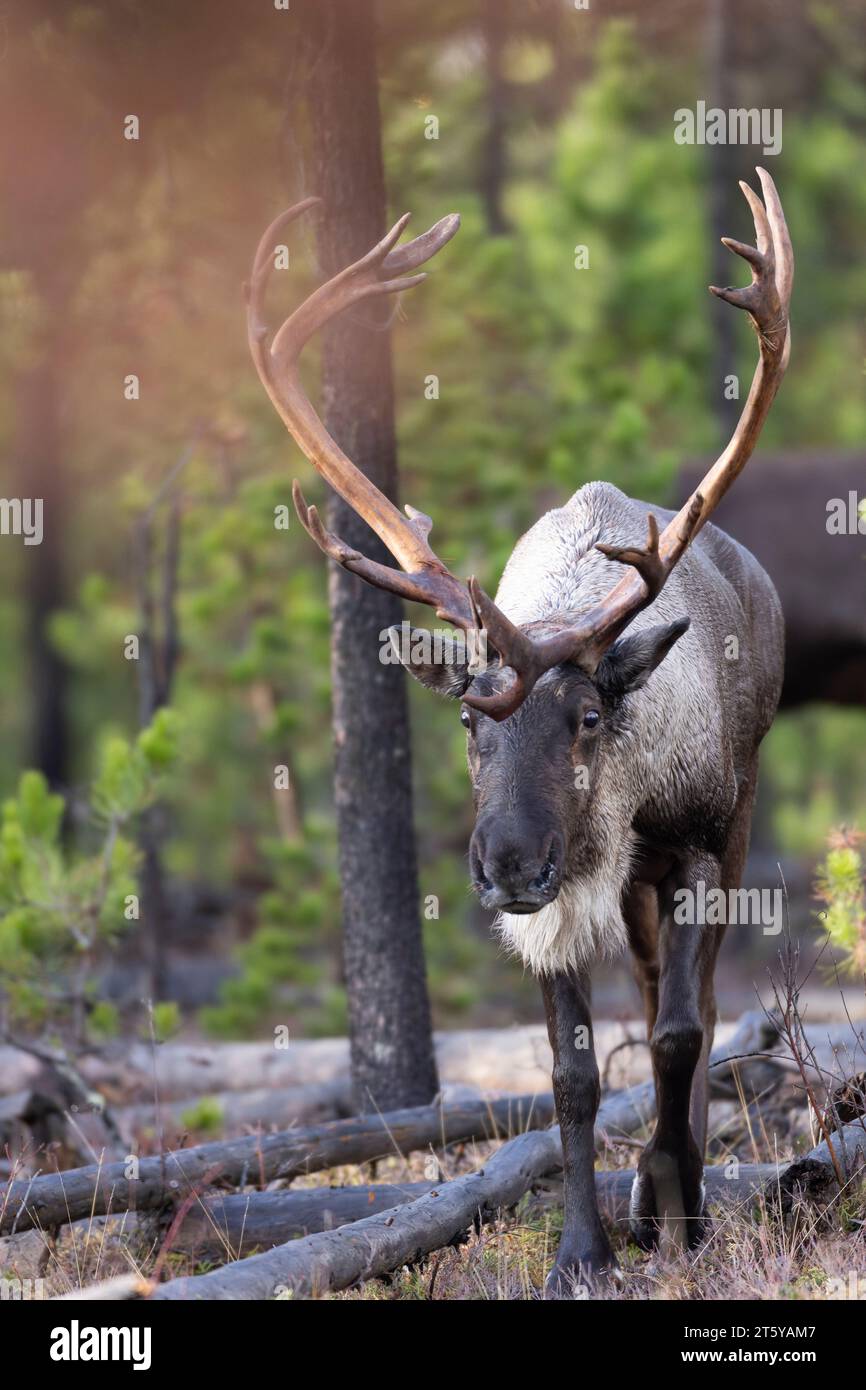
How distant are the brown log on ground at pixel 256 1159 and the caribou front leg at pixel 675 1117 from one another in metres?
1.10

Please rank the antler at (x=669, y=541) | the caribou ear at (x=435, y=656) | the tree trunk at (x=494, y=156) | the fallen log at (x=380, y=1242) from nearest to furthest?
the fallen log at (x=380, y=1242)
the antler at (x=669, y=541)
the caribou ear at (x=435, y=656)
the tree trunk at (x=494, y=156)

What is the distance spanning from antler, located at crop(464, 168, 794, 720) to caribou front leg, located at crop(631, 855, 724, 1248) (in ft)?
3.17

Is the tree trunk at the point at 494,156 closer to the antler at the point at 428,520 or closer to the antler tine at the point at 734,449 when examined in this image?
the antler at the point at 428,520

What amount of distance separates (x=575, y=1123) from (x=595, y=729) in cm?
113

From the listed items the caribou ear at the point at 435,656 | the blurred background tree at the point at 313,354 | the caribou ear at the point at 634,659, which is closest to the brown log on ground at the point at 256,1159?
the blurred background tree at the point at 313,354

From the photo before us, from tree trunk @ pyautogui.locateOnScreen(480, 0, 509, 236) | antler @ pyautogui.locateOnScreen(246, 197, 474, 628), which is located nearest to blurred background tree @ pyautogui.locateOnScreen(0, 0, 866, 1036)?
tree trunk @ pyautogui.locateOnScreen(480, 0, 509, 236)

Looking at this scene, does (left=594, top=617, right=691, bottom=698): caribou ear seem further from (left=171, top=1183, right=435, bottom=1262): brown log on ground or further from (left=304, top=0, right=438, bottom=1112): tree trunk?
(left=304, top=0, right=438, bottom=1112): tree trunk

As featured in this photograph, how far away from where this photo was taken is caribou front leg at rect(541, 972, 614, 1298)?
4.71m

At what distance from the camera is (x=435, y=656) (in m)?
4.98

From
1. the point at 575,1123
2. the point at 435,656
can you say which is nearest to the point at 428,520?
the point at 435,656

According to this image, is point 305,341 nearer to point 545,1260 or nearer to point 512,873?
point 512,873

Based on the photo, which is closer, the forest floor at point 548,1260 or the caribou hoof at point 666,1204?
the forest floor at point 548,1260

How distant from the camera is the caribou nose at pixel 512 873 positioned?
14.3 feet
